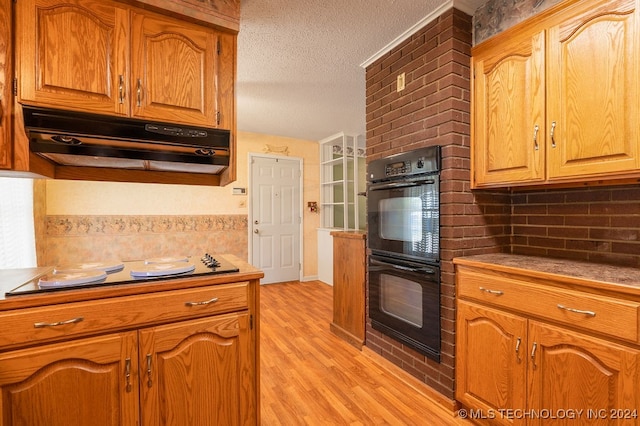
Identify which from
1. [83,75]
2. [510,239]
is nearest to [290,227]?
[510,239]

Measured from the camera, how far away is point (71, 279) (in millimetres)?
1203

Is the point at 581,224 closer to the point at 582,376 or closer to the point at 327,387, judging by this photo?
the point at 582,376

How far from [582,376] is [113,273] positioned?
6.91 ft

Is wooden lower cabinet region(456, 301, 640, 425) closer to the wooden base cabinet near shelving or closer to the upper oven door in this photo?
the wooden base cabinet near shelving

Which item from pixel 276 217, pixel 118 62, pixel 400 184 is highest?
pixel 118 62

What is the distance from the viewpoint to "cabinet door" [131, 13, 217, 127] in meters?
1.45

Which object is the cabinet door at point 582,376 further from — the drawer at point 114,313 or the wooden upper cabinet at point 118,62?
the wooden upper cabinet at point 118,62

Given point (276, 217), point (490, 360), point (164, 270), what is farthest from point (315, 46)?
point (276, 217)

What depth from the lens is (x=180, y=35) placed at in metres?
1.53

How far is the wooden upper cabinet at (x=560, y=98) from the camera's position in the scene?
1266mm

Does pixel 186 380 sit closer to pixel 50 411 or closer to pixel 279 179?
pixel 50 411

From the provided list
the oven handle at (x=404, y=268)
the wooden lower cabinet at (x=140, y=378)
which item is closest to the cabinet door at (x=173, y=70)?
the wooden lower cabinet at (x=140, y=378)

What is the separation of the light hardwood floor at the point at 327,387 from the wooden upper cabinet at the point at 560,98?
4.58 ft

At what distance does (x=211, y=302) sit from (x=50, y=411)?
0.66 meters
